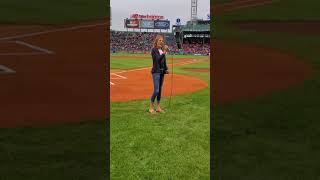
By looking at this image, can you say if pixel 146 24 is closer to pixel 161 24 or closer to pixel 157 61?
pixel 161 24

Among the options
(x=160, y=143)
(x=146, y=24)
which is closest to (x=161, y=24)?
(x=146, y=24)

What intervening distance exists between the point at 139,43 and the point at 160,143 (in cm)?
7143

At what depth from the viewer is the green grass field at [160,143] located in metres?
4.86

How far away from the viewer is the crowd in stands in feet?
230

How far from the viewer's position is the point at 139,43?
76.7 metres

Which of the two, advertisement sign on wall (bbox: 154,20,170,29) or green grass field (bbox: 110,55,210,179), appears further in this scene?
advertisement sign on wall (bbox: 154,20,170,29)

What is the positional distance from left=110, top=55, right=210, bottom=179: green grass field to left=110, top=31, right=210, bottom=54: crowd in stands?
5916 cm
